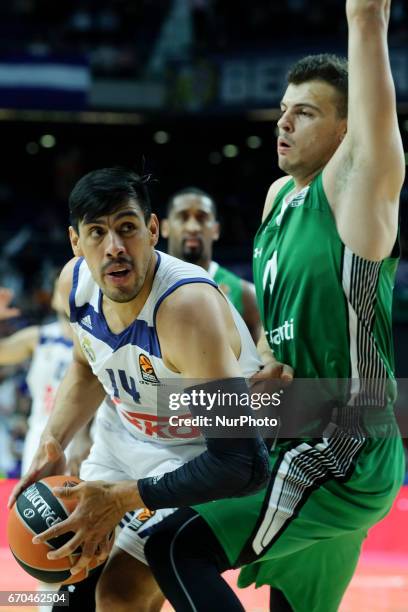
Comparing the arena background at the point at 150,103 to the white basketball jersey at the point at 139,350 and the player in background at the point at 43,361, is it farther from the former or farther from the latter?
the white basketball jersey at the point at 139,350

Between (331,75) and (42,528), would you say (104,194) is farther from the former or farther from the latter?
(42,528)

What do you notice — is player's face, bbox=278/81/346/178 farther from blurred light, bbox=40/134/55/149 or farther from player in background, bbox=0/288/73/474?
blurred light, bbox=40/134/55/149

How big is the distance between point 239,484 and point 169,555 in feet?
1.05

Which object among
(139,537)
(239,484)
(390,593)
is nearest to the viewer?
(239,484)

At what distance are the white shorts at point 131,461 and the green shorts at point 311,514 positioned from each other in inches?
11.9

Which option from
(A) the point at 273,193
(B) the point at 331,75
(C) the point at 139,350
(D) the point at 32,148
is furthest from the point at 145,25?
(C) the point at 139,350

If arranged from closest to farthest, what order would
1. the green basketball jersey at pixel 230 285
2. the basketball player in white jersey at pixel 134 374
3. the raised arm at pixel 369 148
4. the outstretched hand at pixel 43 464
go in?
the raised arm at pixel 369 148 < the basketball player in white jersey at pixel 134 374 < the outstretched hand at pixel 43 464 < the green basketball jersey at pixel 230 285

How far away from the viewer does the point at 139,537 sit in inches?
125

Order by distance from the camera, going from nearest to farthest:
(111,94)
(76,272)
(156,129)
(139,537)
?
1. (139,537)
2. (76,272)
3. (111,94)
4. (156,129)

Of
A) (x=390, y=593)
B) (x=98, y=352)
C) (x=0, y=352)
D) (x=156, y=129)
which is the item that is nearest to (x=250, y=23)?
(x=156, y=129)

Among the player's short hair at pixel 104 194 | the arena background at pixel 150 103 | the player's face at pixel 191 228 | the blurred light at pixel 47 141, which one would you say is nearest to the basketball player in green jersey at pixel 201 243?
the player's face at pixel 191 228

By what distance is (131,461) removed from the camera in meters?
3.42

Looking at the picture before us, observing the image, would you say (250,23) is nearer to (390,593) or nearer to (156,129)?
(156,129)

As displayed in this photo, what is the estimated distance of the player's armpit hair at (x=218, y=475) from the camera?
2.73m
